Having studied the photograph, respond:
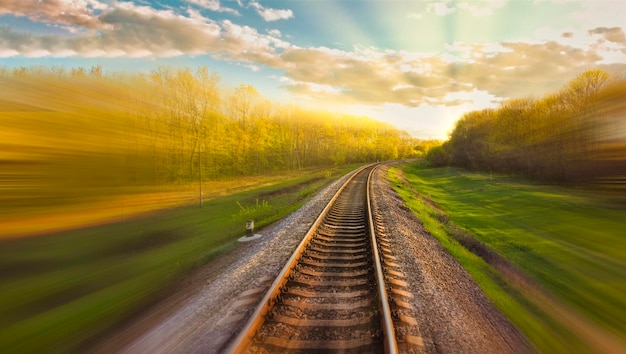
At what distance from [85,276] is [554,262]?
16.2 m

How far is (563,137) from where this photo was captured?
1243 inches

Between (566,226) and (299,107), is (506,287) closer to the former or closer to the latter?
(566,226)

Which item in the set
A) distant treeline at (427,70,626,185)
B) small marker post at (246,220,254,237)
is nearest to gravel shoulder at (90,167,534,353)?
small marker post at (246,220,254,237)

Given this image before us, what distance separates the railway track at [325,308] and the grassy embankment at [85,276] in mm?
3263

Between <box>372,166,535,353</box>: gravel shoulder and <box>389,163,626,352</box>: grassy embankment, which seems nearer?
<box>372,166,535,353</box>: gravel shoulder

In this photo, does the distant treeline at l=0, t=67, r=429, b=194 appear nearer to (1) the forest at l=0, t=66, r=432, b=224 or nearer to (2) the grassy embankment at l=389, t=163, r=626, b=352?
(1) the forest at l=0, t=66, r=432, b=224

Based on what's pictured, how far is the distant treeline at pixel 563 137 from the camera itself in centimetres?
2267

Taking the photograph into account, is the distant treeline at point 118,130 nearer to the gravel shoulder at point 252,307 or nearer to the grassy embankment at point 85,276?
the grassy embankment at point 85,276

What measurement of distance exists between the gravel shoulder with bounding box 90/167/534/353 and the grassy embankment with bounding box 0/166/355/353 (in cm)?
85

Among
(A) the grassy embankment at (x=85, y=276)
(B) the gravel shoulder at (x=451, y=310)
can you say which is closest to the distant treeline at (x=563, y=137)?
(B) the gravel shoulder at (x=451, y=310)

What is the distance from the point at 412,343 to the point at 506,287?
551cm

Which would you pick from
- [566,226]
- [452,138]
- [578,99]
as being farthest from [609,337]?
[452,138]

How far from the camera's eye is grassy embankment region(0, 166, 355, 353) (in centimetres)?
540

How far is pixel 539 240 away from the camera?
1402cm
